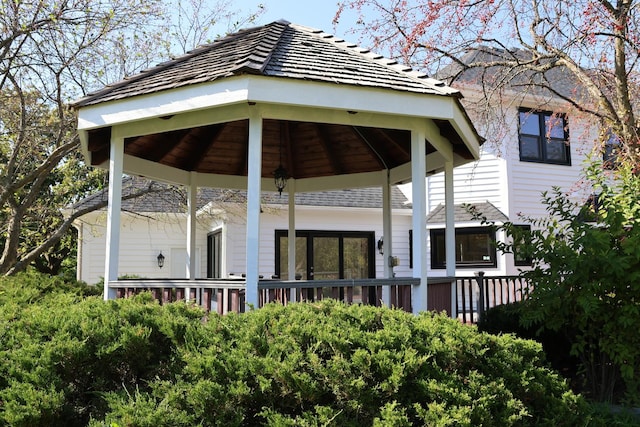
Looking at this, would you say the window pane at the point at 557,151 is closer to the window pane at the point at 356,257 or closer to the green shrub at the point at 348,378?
the window pane at the point at 356,257

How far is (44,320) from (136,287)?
2.24 m

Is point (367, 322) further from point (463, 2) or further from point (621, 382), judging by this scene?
point (463, 2)

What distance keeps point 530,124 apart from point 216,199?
9365 mm

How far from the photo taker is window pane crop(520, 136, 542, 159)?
607 inches

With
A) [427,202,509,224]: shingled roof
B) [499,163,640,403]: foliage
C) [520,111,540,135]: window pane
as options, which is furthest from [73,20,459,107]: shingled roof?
[520,111,540,135]: window pane

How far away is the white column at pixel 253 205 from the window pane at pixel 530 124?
1204 centimetres

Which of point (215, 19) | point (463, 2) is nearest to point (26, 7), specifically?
point (215, 19)

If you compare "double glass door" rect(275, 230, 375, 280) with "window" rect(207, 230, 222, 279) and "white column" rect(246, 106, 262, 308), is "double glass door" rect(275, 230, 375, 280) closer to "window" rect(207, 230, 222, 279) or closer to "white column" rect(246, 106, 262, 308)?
"window" rect(207, 230, 222, 279)

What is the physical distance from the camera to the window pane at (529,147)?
1541 cm

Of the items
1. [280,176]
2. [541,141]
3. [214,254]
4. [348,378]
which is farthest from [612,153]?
[214,254]

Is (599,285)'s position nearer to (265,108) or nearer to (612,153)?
(265,108)

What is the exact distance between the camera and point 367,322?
12.6 feet

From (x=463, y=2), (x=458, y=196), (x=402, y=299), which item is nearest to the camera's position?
(x=402, y=299)

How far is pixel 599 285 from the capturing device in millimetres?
5227
